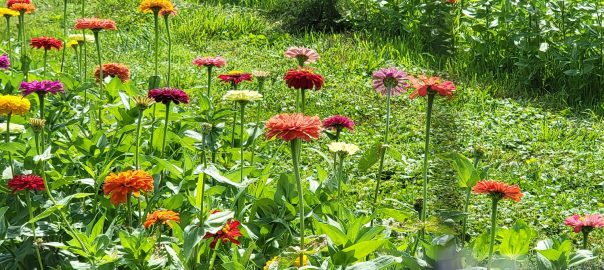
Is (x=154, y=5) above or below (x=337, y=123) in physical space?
above

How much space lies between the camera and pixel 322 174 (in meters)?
2.43

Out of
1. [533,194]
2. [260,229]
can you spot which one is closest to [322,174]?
[260,229]

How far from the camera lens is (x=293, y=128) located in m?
1.70

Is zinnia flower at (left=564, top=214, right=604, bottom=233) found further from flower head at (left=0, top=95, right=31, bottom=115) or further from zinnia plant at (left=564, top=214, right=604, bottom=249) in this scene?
flower head at (left=0, top=95, right=31, bottom=115)

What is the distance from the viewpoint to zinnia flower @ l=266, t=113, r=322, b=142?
5.56 feet

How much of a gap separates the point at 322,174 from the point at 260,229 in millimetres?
290

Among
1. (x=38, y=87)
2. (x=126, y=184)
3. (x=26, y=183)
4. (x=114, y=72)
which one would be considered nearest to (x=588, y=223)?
(x=126, y=184)

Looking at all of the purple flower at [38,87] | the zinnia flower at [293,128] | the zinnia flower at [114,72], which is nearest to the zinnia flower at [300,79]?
the zinnia flower at [293,128]

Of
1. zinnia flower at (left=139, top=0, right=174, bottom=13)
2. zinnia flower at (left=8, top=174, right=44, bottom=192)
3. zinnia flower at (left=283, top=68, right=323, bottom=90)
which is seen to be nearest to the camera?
zinnia flower at (left=8, top=174, right=44, bottom=192)

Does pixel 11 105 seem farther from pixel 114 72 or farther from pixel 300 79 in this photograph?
pixel 114 72

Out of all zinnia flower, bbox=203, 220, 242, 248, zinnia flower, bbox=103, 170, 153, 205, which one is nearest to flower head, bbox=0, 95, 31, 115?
zinnia flower, bbox=103, 170, 153, 205

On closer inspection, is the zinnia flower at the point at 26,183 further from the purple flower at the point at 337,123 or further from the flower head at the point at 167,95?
the purple flower at the point at 337,123

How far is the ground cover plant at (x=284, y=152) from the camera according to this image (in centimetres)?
199

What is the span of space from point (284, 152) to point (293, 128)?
198 cm
